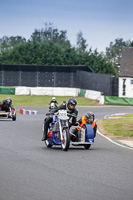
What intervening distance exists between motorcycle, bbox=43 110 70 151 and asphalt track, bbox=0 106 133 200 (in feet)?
0.86

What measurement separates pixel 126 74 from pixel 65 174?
60.3 metres

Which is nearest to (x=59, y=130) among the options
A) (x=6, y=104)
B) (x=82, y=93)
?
(x=6, y=104)

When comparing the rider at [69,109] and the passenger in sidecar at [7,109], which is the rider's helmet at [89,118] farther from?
the passenger in sidecar at [7,109]

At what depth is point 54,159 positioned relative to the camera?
11.4 metres

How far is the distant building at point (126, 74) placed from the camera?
66875 mm

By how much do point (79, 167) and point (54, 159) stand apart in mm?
1366

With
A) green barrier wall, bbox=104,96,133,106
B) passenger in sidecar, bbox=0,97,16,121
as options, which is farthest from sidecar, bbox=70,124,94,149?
green barrier wall, bbox=104,96,133,106

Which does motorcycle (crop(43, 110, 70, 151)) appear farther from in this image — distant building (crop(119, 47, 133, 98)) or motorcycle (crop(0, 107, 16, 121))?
distant building (crop(119, 47, 133, 98))

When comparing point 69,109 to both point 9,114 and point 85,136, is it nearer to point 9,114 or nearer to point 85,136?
point 85,136

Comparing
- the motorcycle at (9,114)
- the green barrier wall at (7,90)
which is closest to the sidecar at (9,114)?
the motorcycle at (9,114)

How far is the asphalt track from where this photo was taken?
24.3 ft

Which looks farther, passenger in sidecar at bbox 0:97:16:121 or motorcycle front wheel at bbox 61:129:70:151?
passenger in sidecar at bbox 0:97:16:121

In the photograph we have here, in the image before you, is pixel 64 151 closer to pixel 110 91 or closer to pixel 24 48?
pixel 110 91

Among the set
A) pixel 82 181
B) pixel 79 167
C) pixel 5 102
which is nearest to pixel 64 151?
pixel 79 167
